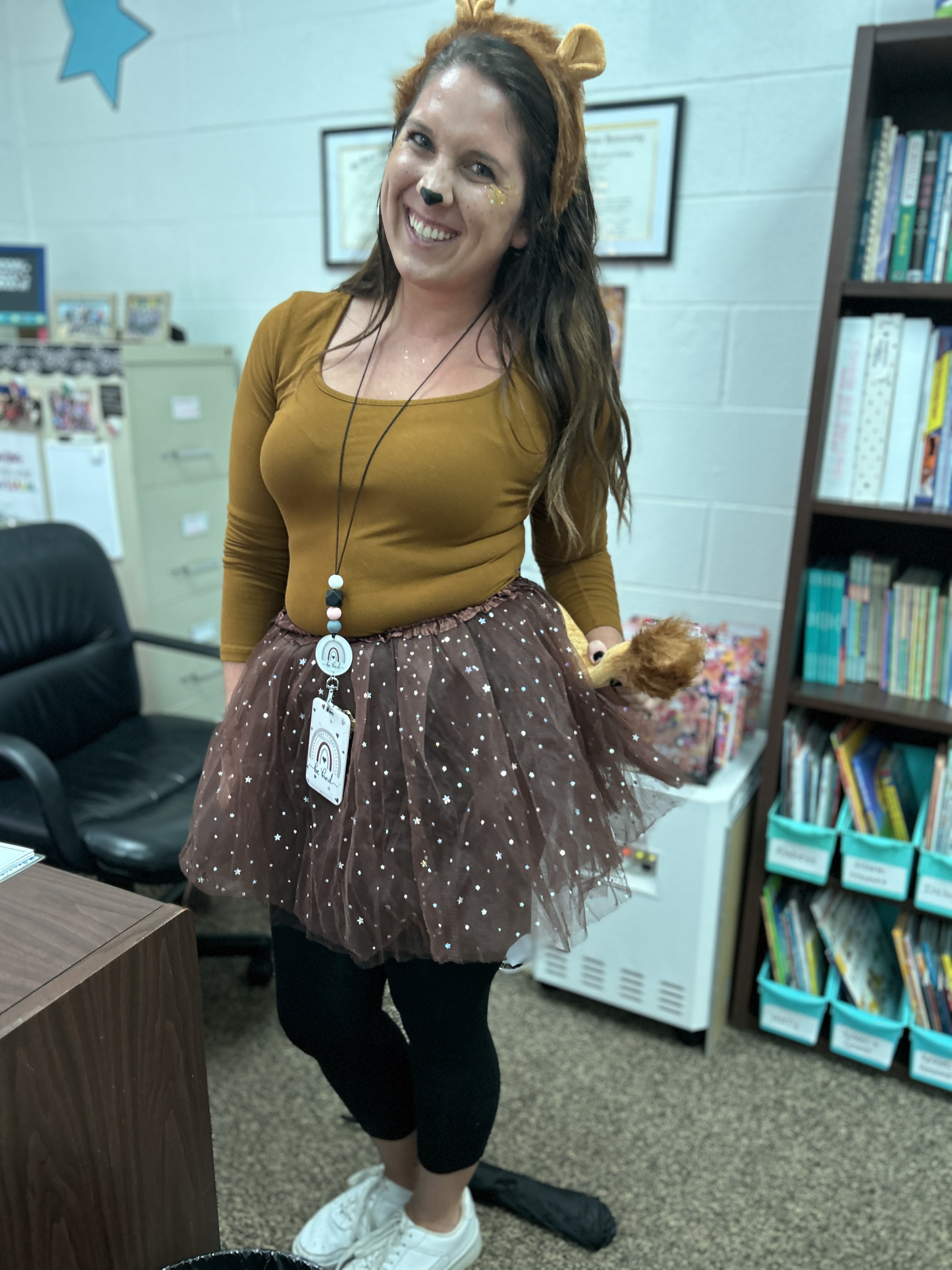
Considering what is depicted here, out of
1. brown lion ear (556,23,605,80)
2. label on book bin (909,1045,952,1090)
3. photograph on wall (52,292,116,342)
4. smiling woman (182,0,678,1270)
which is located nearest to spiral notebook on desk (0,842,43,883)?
smiling woman (182,0,678,1270)

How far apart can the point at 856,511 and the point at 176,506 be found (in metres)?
1.63

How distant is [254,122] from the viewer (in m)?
2.24

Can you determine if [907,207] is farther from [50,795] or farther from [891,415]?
[50,795]

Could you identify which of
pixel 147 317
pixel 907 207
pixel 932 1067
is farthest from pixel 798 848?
pixel 147 317

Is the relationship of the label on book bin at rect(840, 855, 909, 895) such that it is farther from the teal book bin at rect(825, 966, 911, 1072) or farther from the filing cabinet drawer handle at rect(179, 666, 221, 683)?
the filing cabinet drawer handle at rect(179, 666, 221, 683)

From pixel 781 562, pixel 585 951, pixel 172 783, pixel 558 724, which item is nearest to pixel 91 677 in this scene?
pixel 172 783

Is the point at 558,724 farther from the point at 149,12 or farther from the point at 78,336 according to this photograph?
the point at 149,12

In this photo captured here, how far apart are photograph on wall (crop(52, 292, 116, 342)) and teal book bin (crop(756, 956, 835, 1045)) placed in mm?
2219

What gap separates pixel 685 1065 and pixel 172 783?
1158mm

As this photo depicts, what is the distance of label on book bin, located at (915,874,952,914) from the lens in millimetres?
1587

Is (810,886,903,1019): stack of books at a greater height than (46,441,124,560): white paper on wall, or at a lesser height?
lesser

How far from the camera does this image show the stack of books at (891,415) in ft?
4.90

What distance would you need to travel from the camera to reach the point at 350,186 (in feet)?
7.06

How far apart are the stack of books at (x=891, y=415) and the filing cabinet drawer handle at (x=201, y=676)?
169 centimetres
